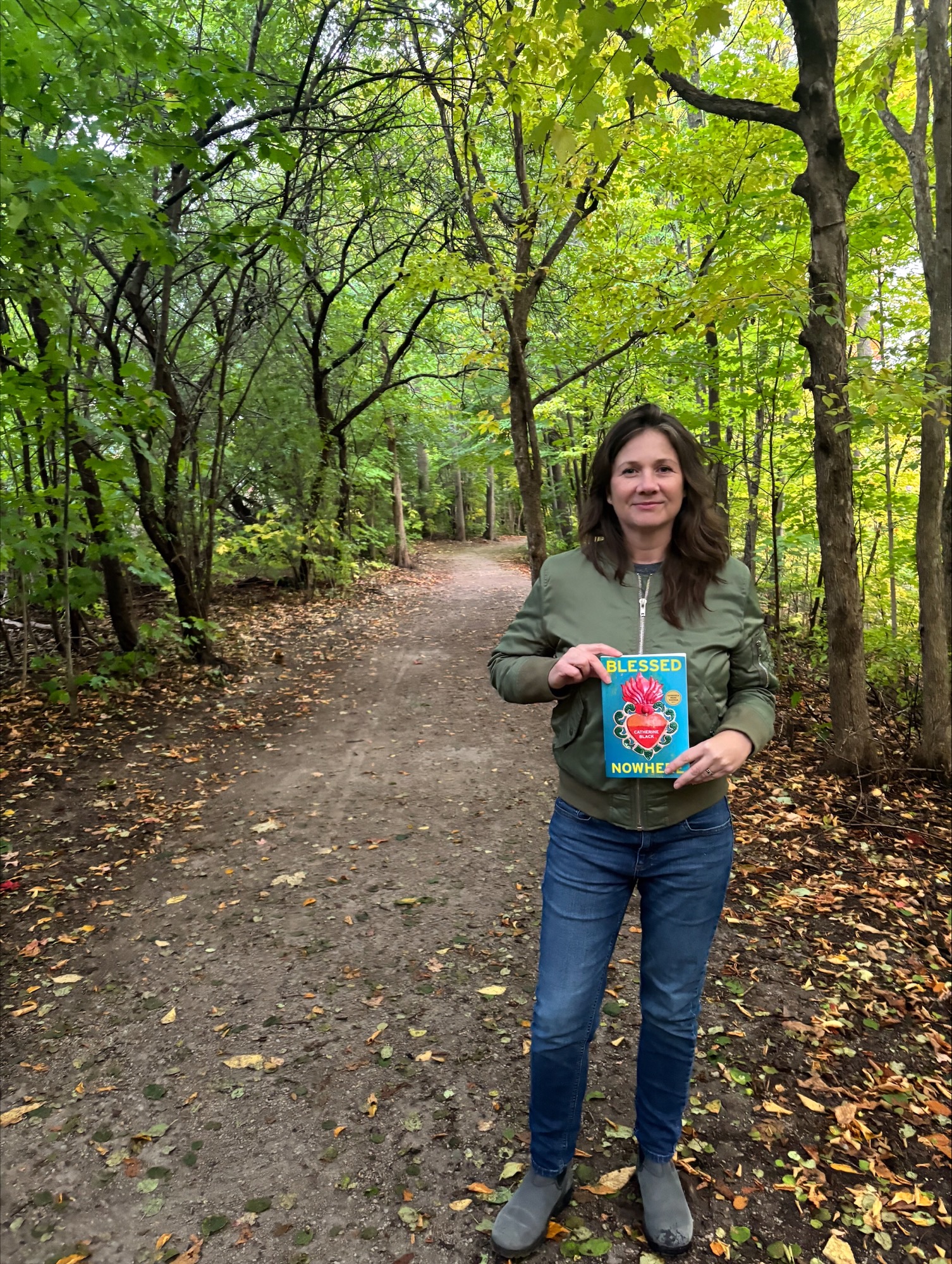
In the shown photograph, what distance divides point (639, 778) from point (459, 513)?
92.9 feet

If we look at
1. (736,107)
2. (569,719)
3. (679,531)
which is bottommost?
(569,719)

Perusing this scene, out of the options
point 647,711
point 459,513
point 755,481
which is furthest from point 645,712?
point 459,513

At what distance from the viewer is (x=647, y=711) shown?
5.57 feet

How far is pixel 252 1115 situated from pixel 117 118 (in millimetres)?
5617

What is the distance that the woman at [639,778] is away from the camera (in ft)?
5.88

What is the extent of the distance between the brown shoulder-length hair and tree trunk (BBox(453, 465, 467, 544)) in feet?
89.1

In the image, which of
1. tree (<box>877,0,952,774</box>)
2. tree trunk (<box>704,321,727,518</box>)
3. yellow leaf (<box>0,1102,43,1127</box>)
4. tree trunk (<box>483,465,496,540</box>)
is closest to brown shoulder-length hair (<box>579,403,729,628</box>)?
yellow leaf (<box>0,1102,43,1127</box>)

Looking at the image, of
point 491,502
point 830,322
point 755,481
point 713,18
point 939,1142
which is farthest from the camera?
point 491,502

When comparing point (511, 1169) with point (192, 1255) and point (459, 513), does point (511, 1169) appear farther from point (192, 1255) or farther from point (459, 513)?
point (459, 513)

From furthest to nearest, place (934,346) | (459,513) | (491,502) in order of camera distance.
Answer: (491,502), (459,513), (934,346)

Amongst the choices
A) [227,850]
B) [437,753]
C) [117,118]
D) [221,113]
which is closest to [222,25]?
[221,113]

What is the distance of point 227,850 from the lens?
4.48 m

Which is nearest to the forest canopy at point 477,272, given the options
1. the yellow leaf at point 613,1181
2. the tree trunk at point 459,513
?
the yellow leaf at point 613,1181

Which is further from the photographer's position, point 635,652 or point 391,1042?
point 391,1042
